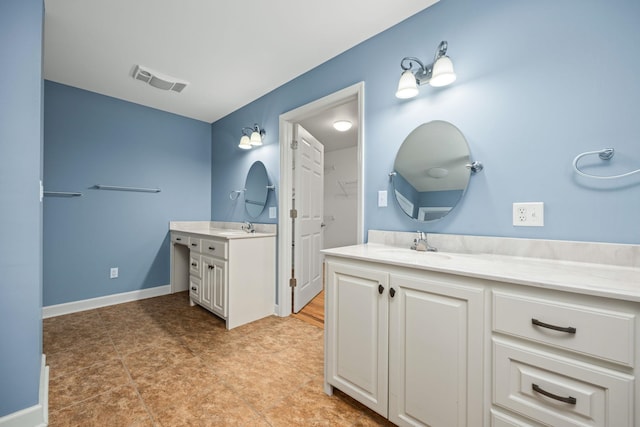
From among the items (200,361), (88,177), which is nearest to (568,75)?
(200,361)

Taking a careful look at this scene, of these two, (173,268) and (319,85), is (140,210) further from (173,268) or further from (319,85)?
(319,85)

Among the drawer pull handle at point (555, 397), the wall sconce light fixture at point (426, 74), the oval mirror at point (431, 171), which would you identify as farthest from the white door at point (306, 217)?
the drawer pull handle at point (555, 397)

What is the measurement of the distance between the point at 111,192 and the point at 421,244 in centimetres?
341

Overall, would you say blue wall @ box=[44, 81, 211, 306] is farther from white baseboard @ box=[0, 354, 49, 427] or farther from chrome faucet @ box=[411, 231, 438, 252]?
chrome faucet @ box=[411, 231, 438, 252]

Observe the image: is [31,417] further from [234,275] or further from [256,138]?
[256,138]

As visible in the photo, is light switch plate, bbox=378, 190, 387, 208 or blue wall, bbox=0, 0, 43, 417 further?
light switch plate, bbox=378, 190, 387, 208

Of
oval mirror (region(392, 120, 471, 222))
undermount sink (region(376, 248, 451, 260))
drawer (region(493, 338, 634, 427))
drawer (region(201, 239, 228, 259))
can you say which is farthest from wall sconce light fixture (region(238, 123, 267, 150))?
drawer (region(493, 338, 634, 427))

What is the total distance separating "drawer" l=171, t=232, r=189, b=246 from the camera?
302 cm

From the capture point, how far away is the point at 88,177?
9.38ft

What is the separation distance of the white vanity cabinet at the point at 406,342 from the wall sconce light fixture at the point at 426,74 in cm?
107

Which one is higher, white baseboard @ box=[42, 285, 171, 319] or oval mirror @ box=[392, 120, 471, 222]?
oval mirror @ box=[392, 120, 471, 222]

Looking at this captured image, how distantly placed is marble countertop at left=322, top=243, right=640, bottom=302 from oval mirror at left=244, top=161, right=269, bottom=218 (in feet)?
5.90

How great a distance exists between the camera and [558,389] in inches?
32.3

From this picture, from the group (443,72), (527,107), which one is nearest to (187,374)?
(443,72)
